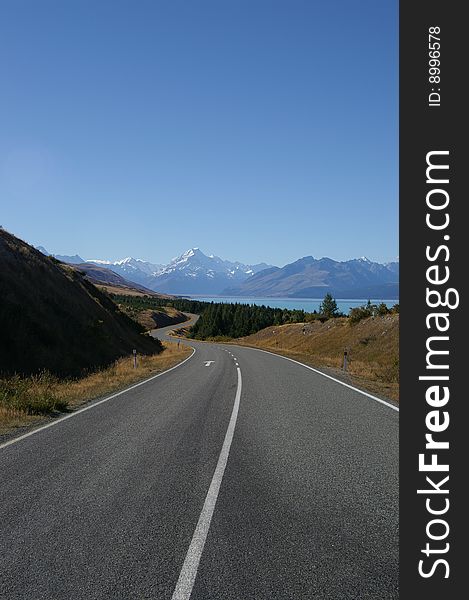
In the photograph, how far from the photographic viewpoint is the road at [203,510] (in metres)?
3.61

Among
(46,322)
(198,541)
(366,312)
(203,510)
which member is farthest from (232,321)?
(198,541)

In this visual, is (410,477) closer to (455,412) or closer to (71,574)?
(455,412)

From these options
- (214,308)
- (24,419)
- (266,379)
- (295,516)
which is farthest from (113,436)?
(214,308)

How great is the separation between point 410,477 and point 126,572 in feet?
12.1

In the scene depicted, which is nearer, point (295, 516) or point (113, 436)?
point (295, 516)

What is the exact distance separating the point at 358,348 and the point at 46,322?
23422mm

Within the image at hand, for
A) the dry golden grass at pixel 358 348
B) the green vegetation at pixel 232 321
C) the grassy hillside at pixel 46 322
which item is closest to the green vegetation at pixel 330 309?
the dry golden grass at pixel 358 348

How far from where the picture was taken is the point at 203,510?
4.98 metres

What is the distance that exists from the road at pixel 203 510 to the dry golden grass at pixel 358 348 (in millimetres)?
6760

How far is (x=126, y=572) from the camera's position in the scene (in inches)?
147

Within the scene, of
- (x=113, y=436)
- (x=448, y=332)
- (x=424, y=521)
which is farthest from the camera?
(x=113, y=436)

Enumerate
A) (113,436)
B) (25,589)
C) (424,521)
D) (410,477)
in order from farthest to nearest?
(113,436), (410,477), (424,521), (25,589)

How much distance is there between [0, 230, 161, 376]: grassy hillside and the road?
12.6 meters

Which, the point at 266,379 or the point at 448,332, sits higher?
the point at 448,332
